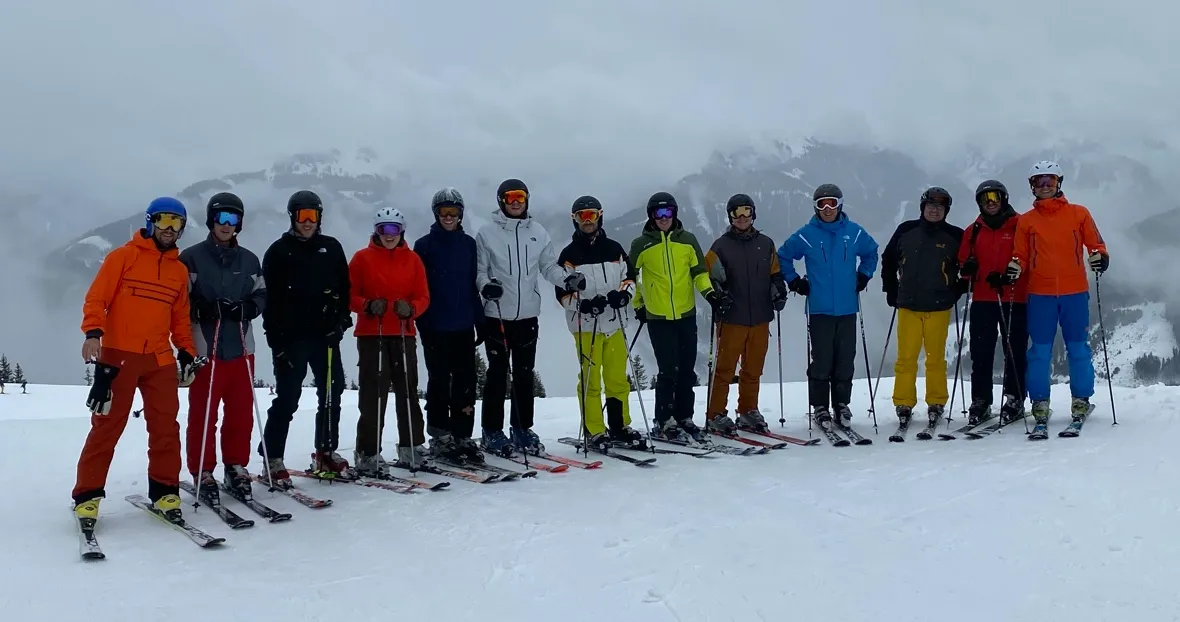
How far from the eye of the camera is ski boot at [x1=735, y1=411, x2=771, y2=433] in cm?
813

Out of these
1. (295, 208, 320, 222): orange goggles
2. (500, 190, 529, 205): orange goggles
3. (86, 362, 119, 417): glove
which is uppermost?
(500, 190, 529, 205): orange goggles

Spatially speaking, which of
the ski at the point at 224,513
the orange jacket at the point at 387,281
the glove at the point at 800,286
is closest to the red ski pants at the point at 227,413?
the ski at the point at 224,513

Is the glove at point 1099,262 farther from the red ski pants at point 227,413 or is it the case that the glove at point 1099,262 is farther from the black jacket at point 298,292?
the red ski pants at point 227,413

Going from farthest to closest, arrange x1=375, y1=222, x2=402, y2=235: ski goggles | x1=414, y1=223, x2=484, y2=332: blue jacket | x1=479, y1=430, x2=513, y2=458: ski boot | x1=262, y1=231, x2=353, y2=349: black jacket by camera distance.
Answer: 1. x1=479, y1=430, x2=513, y2=458: ski boot
2. x1=414, y1=223, x2=484, y2=332: blue jacket
3. x1=375, y1=222, x2=402, y2=235: ski goggles
4. x1=262, y1=231, x2=353, y2=349: black jacket

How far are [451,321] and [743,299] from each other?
2.81 meters

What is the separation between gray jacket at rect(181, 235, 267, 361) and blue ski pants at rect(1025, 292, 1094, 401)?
663 centimetres

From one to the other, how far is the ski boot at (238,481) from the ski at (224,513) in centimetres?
15

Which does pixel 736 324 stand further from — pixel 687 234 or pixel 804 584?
pixel 804 584

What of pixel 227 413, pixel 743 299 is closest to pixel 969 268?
pixel 743 299

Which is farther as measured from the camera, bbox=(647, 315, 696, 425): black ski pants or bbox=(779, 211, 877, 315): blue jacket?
bbox=(779, 211, 877, 315): blue jacket

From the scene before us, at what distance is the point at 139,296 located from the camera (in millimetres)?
5262

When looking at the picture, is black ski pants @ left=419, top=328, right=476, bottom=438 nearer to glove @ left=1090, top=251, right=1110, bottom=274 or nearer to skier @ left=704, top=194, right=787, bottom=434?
skier @ left=704, top=194, right=787, bottom=434

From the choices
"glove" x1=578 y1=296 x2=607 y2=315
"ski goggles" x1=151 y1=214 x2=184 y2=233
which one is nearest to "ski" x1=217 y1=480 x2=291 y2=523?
"ski goggles" x1=151 y1=214 x2=184 y2=233

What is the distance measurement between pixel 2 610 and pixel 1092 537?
5498mm
